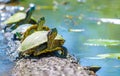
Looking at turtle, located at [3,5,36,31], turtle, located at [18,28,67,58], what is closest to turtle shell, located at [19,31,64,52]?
turtle, located at [18,28,67,58]

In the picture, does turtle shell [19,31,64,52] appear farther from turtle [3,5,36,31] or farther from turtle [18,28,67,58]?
turtle [3,5,36,31]

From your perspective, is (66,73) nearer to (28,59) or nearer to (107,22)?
(28,59)

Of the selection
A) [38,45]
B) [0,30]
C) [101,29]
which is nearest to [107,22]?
[101,29]

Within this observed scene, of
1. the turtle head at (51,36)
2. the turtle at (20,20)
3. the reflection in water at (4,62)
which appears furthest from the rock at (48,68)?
the turtle at (20,20)

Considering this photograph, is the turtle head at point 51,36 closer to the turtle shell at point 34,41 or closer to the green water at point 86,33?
the turtle shell at point 34,41

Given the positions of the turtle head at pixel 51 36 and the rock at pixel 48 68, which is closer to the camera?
the rock at pixel 48 68

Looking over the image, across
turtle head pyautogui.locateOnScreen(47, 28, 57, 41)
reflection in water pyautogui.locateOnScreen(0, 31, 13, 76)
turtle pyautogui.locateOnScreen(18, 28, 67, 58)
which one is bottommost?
reflection in water pyautogui.locateOnScreen(0, 31, 13, 76)

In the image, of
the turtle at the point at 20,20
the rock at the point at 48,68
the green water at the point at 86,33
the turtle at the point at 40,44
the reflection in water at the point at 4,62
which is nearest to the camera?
the rock at the point at 48,68

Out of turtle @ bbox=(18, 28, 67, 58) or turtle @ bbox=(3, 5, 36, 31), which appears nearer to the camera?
turtle @ bbox=(18, 28, 67, 58)
